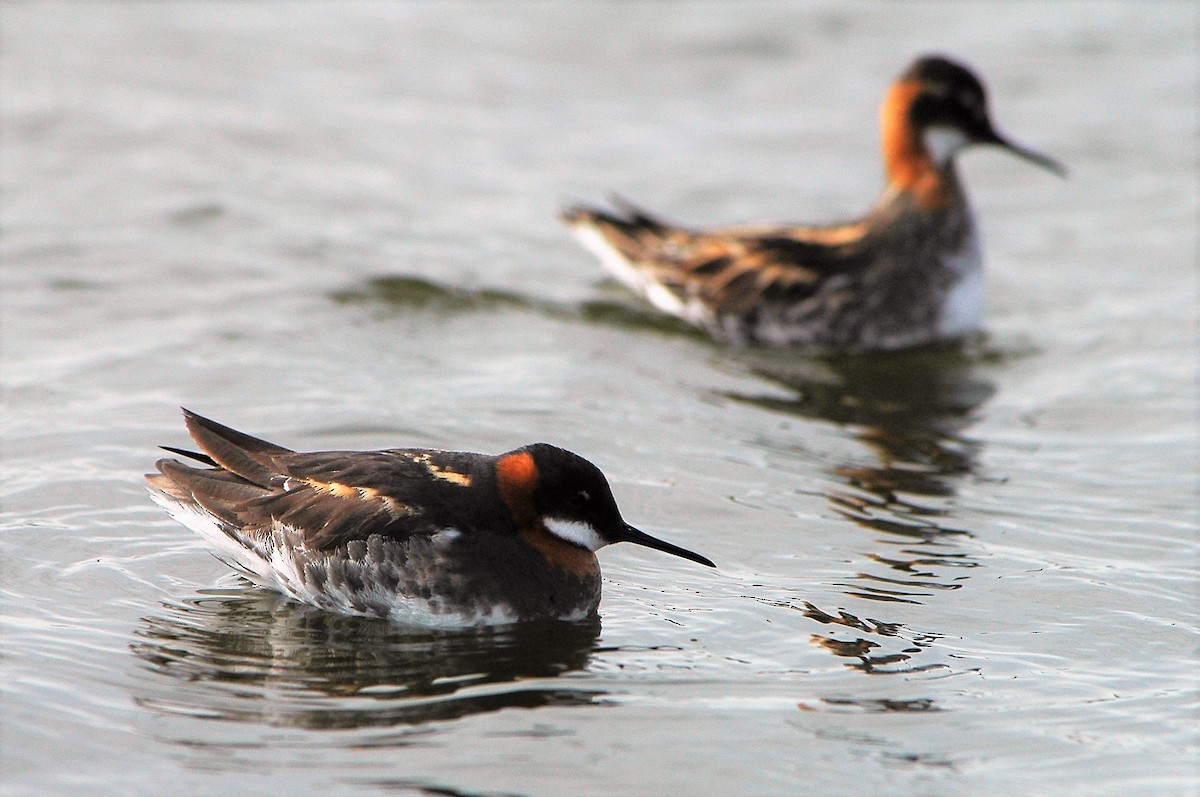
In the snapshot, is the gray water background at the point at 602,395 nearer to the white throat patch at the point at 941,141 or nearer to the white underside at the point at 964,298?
the white underside at the point at 964,298

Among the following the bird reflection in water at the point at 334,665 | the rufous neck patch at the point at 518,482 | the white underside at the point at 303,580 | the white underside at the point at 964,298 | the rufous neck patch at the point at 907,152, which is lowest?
the bird reflection in water at the point at 334,665

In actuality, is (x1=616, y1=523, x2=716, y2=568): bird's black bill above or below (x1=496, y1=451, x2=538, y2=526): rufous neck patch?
below

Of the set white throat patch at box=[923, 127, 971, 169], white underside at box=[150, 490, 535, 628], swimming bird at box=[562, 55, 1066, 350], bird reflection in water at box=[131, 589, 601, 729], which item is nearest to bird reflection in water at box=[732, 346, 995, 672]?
swimming bird at box=[562, 55, 1066, 350]

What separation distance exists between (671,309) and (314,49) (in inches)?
305

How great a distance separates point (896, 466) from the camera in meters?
10.9

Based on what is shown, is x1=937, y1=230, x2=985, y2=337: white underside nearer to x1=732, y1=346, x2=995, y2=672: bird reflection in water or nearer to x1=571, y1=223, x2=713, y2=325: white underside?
x1=732, y1=346, x2=995, y2=672: bird reflection in water

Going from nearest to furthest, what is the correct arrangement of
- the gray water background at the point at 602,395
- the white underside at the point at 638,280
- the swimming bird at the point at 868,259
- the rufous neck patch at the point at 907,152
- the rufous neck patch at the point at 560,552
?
the gray water background at the point at 602,395 → the rufous neck patch at the point at 560,552 → the swimming bird at the point at 868,259 → the white underside at the point at 638,280 → the rufous neck patch at the point at 907,152

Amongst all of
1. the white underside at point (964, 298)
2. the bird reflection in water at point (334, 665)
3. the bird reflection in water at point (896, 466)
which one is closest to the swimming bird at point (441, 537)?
the bird reflection in water at point (334, 665)

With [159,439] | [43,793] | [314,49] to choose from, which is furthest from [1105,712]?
[314,49]

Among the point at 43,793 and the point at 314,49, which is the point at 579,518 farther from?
the point at 314,49

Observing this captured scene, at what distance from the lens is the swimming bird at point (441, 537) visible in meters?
8.12

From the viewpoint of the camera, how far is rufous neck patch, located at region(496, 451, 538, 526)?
8185mm

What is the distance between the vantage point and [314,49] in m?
20.1

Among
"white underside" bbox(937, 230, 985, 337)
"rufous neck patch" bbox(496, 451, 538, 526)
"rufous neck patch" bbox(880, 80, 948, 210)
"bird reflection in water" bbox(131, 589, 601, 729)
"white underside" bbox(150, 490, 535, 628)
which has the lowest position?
"bird reflection in water" bbox(131, 589, 601, 729)
